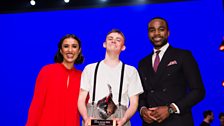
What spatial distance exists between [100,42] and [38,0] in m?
1.27

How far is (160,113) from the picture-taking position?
9.68ft

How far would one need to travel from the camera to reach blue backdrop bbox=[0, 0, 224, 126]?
19.0 ft

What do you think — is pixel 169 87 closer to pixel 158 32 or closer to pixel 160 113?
pixel 160 113

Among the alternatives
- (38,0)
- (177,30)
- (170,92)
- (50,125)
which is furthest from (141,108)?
(38,0)

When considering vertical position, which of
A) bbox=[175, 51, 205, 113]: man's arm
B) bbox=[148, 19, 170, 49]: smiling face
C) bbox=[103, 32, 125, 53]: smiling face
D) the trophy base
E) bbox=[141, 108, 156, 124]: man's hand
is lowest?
the trophy base

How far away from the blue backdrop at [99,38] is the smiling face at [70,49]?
2544mm

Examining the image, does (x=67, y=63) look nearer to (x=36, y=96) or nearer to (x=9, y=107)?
(x=36, y=96)

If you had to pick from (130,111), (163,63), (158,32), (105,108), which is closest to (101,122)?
(105,108)

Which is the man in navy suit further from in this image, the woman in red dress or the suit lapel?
the woman in red dress

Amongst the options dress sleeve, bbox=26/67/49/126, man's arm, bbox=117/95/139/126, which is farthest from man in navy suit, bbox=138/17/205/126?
dress sleeve, bbox=26/67/49/126

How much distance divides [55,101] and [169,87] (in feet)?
3.38

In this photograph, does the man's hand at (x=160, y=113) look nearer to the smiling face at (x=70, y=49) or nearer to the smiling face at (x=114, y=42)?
the smiling face at (x=114, y=42)

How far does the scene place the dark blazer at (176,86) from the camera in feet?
9.89

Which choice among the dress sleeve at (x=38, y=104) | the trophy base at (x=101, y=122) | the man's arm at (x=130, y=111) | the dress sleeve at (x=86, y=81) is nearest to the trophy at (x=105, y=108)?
the trophy base at (x=101, y=122)
